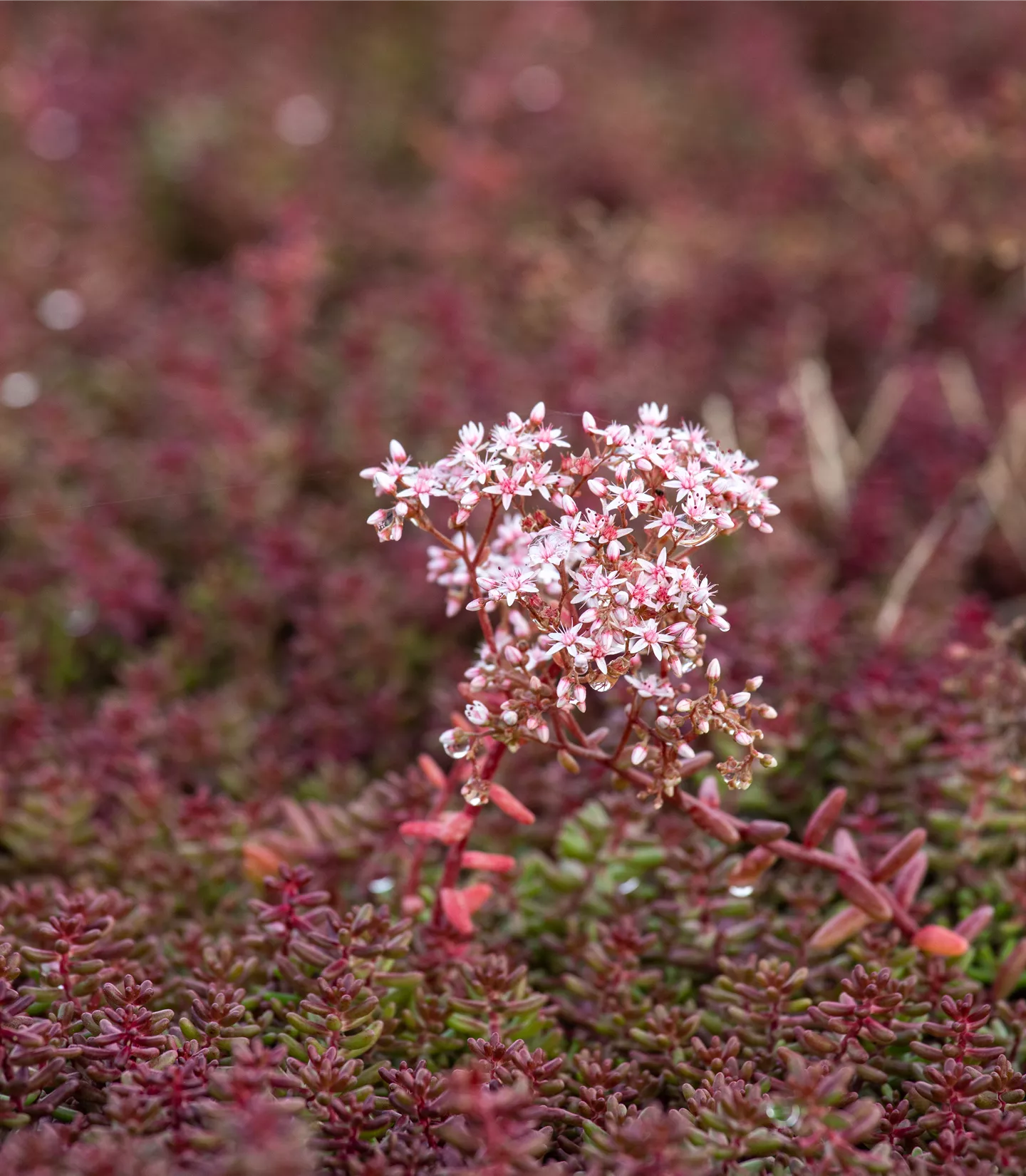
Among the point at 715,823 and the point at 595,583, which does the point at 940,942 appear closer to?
the point at 715,823

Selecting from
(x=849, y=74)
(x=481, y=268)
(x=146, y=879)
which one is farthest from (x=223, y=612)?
(x=849, y=74)

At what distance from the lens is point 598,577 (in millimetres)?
1567

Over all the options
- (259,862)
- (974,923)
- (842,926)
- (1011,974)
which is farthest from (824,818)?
(259,862)

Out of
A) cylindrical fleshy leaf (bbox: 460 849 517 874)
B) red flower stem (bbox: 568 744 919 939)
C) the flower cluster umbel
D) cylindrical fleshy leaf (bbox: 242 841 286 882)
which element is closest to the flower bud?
red flower stem (bbox: 568 744 919 939)

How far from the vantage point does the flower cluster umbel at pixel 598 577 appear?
5.17 feet

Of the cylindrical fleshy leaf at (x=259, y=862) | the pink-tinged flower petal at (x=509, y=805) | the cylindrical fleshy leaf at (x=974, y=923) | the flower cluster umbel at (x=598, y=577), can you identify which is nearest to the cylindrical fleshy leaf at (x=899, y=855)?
the cylindrical fleshy leaf at (x=974, y=923)

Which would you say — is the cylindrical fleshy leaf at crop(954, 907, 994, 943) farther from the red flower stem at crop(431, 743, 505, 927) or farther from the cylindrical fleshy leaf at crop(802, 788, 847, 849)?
the red flower stem at crop(431, 743, 505, 927)

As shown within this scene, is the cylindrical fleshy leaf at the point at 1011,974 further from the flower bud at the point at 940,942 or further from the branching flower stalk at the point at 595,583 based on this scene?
the branching flower stalk at the point at 595,583

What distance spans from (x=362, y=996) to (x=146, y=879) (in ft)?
2.20

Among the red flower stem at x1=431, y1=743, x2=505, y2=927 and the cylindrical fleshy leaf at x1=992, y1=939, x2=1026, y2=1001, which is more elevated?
the red flower stem at x1=431, y1=743, x2=505, y2=927

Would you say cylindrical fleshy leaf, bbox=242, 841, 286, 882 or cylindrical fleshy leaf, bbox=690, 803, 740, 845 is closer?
cylindrical fleshy leaf, bbox=690, 803, 740, 845

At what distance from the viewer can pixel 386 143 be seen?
4.89 m

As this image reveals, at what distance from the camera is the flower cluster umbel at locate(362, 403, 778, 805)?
158cm

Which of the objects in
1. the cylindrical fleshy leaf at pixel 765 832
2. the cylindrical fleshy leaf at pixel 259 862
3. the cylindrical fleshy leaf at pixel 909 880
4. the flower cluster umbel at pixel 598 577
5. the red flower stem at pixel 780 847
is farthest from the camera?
the cylindrical fleshy leaf at pixel 259 862
